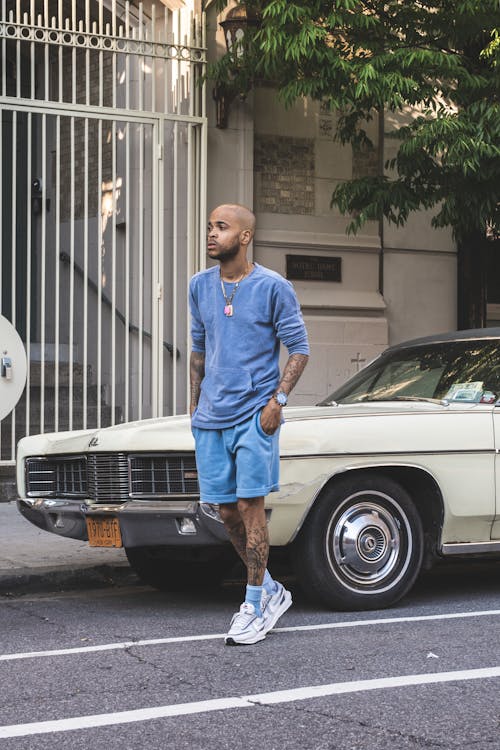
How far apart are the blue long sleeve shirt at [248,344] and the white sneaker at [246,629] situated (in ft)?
2.80

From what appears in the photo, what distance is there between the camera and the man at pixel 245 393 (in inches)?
222

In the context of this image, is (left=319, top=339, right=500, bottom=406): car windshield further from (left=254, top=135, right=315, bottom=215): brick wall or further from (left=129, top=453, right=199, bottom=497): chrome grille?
(left=254, top=135, right=315, bottom=215): brick wall

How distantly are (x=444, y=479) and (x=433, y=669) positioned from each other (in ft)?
5.52

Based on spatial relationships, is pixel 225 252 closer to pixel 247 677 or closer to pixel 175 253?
pixel 247 677

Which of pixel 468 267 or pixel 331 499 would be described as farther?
pixel 468 267

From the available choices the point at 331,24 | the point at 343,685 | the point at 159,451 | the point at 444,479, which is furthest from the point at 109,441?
the point at 331,24

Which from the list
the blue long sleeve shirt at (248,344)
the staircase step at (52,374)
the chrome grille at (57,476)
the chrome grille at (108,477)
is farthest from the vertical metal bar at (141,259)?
the blue long sleeve shirt at (248,344)

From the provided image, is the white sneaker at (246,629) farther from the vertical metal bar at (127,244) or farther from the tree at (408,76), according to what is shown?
the vertical metal bar at (127,244)

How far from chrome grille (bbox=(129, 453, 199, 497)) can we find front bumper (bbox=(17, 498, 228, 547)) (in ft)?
0.23

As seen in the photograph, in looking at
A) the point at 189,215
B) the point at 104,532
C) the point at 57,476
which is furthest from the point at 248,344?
the point at 189,215

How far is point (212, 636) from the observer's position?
575 centimetres

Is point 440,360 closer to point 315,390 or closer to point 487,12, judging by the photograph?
point 487,12

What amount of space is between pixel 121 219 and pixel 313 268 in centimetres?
217

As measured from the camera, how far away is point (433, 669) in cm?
498
